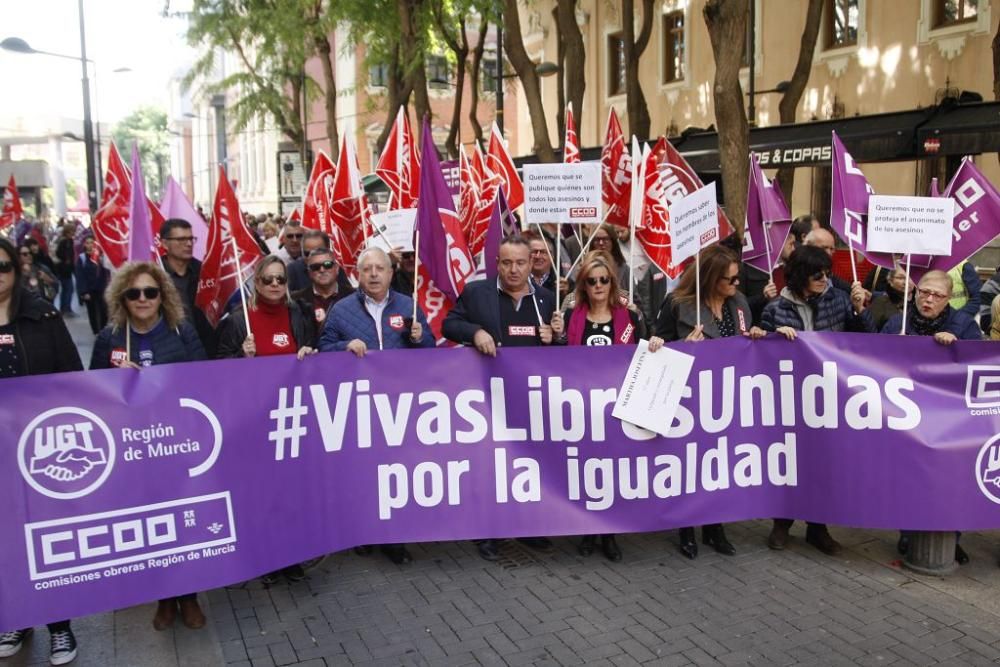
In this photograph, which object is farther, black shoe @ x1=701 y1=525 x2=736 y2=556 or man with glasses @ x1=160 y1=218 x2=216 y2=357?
man with glasses @ x1=160 y1=218 x2=216 y2=357

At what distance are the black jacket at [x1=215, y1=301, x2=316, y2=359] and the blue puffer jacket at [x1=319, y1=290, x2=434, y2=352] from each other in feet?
0.47

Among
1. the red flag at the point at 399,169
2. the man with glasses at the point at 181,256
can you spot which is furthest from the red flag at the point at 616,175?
the man with glasses at the point at 181,256

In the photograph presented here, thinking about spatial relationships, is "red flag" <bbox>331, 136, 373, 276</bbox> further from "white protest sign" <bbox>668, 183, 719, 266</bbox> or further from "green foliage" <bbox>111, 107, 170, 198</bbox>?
"green foliage" <bbox>111, 107, 170, 198</bbox>

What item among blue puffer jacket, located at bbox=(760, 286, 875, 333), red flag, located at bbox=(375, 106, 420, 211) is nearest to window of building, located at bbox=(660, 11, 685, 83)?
red flag, located at bbox=(375, 106, 420, 211)

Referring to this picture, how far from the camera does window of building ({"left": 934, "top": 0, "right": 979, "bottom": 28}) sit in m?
16.2

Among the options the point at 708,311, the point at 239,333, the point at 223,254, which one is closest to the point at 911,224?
the point at 708,311

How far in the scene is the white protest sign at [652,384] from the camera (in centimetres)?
504

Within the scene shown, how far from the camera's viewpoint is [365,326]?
5.34 meters

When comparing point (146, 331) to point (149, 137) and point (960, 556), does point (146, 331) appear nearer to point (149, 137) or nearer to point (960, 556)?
point (960, 556)

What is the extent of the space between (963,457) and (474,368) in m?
2.66

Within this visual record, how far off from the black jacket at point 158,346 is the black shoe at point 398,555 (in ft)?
5.18

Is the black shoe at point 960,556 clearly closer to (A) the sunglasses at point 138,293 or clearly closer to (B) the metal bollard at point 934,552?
(B) the metal bollard at point 934,552

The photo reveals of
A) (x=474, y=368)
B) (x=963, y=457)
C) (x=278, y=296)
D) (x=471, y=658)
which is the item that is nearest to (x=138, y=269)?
(x=278, y=296)

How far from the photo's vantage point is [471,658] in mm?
4203
